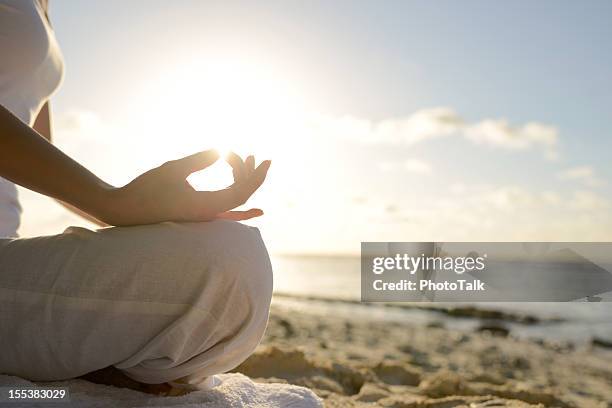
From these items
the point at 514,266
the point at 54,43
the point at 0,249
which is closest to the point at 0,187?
the point at 0,249

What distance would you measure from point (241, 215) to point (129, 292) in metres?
0.30

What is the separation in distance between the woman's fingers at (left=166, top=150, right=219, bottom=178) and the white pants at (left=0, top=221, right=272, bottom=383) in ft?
0.39

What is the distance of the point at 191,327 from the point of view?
109 centimetres

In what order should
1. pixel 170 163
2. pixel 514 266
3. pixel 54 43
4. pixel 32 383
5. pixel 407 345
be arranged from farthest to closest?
pixel 514 266 < pixel 407 345 < pixel 54 43 < pixel 32 383 < pixel 170 163

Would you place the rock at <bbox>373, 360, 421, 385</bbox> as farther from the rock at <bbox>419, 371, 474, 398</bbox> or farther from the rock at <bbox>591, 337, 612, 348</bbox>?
the rock at <bbox>591, 337, 612, 348</bbox>

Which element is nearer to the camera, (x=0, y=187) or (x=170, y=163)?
(x=170, y=163)

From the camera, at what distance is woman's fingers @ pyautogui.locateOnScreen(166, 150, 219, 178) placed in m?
1.05

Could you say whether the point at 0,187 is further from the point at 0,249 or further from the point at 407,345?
the point at 407,345

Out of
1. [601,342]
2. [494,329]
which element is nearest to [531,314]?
[601,342]

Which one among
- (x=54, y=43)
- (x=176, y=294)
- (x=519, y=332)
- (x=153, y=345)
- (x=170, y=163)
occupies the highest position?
(x=54, y=43)

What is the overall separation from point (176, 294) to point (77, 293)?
0.65 feet

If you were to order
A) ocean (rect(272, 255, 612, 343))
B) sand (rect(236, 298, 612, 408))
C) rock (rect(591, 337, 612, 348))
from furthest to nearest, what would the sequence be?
ocean (rect(272, 255, 612, 343))
rock (rect(591, 337, 612, 348))
sand (rect(236, 298, 612, 408))

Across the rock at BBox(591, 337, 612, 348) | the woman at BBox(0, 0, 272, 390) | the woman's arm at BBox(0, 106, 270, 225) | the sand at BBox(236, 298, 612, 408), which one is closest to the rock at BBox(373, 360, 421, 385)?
the sand at BBox(236, 298, 612, 408)

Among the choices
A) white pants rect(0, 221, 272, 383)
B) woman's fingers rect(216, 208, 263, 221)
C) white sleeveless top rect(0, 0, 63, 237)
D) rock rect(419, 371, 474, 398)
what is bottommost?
rock rect(419, 371, 474, 398)
